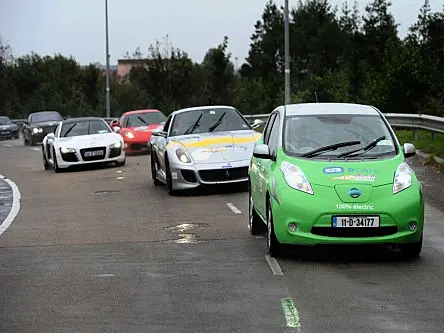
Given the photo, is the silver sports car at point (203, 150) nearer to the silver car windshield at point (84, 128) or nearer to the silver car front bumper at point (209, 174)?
the silver car front bumper at point (209, 174)

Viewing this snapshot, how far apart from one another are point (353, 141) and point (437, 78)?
24.1m

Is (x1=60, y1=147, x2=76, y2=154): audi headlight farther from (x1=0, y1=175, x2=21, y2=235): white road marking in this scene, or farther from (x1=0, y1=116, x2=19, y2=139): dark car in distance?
(x1=0, y1=116, x2=19, y2=139): dark car in distance

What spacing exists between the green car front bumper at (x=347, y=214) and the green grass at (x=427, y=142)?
1097 cm

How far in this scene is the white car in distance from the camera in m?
25.3

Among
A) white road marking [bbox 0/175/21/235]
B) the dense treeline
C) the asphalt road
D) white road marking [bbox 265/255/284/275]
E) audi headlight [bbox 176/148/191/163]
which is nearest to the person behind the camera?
the asphalt road

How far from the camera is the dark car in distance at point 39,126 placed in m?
44.1

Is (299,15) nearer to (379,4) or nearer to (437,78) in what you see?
(379,4)

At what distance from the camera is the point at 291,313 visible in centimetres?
764

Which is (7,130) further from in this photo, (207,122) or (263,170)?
(263,170)

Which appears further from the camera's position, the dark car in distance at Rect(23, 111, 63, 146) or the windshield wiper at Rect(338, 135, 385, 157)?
the dark car in distance at Rect(23, 111, 63, 146)

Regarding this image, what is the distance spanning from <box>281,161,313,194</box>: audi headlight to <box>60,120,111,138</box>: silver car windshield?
54.3ft

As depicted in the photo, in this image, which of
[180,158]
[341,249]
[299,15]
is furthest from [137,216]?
[299,15]

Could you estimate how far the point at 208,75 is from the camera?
212ft

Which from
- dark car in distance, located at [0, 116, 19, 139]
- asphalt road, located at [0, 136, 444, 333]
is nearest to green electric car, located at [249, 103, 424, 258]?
asphalt road, located at [0, 136, 444, 333]
